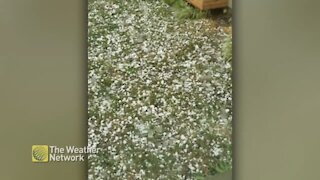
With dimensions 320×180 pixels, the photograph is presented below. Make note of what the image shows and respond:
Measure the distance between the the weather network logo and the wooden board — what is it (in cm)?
127

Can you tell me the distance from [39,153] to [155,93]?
30.9 inches

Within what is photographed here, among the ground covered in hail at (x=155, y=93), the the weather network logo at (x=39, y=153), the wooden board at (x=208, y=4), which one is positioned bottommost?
the the weather network logo at (x=39, y=153)

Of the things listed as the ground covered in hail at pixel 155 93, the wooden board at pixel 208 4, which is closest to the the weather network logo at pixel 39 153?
the ground covered in hail at pixel 155 93

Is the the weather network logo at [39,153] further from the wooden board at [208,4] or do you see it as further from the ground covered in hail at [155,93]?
the wooden board at [208,4]

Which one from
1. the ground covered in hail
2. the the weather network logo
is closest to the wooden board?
the ground covered in hail

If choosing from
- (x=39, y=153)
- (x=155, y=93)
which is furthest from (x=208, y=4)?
(x=39, y=153)

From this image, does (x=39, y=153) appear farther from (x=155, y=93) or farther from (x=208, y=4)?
(x=208, y=4)

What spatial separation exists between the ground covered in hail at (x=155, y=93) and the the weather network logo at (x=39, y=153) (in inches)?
10.7

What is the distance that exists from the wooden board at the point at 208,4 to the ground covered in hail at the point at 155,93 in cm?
10

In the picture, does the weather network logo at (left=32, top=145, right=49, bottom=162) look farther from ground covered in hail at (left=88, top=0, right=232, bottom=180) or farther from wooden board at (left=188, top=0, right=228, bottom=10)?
wooden board at (left=188, top=0, right=228, bottom=10)

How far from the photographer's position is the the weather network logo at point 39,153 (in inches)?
99.0

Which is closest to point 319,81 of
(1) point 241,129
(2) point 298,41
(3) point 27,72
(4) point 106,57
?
(2) point 298,41

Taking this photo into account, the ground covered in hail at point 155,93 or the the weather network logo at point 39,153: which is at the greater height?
the ground covered in hail at point 155,93

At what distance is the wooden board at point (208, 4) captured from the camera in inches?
102
